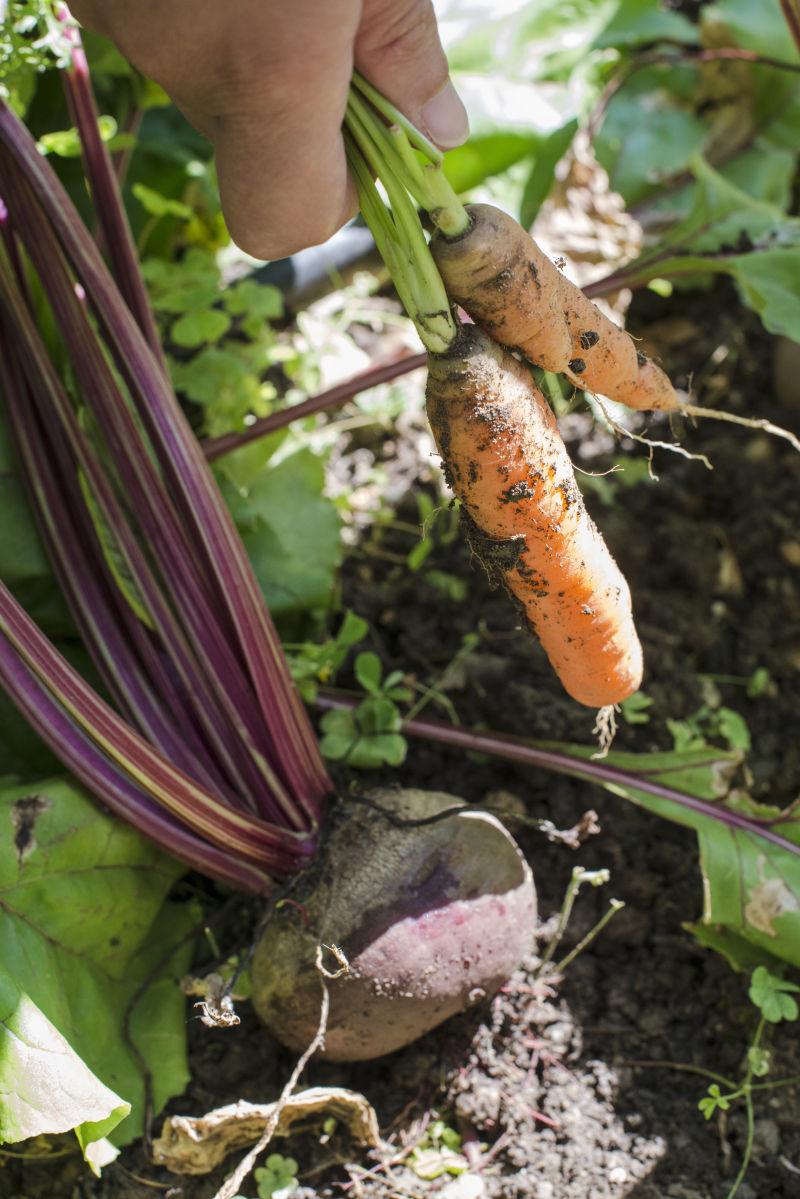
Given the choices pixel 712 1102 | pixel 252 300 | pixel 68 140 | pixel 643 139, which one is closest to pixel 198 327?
pixel 252 300

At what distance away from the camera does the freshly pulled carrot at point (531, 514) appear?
145cm

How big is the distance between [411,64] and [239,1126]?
60.9 inches

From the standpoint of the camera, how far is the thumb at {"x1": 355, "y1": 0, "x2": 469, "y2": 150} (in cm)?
125

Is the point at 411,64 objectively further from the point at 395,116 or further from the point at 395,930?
the point at 395,930

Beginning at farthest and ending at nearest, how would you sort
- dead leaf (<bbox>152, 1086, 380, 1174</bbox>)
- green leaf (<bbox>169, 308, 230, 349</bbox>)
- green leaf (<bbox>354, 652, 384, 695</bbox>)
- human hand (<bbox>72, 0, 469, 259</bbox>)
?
1. green leaf (<bbox>169, 308, 230, 349</bbox>)
2. green leaf (<bbox>354, 652, 384, 695</bbox>)
3. dead leaf (<bbox>152, 1086, 380, 1174</bbox>)
4. human hand (<bbox>72, 0, 469, 259</bbox>)

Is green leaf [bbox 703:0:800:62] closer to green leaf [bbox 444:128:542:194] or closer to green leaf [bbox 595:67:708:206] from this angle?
green leaf [bbox 595:67:708:206]

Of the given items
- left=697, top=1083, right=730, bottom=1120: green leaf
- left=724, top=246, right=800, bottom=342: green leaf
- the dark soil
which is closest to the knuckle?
left=724, top=246, right=800, bottom=342: green leaf

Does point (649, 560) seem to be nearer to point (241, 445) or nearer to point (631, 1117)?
point (241, 445)

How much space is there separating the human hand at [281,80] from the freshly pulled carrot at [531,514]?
11.1 inches

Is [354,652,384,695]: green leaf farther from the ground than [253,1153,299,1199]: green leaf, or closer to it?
farther from the ground

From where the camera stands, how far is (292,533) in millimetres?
2043

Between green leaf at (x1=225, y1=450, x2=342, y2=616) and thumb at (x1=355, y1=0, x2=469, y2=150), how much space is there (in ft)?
2.77

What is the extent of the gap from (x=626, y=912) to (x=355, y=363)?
1469mm

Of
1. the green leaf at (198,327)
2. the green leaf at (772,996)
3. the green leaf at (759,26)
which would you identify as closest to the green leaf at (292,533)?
the green leaf at (198,327)
